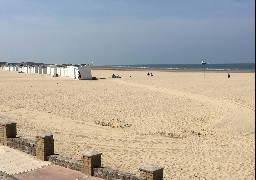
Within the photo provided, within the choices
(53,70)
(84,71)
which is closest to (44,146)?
(84,71)

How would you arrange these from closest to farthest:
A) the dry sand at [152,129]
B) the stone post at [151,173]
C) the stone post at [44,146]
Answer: the stone post at [151,173]
the stone post at [44,146]
the dry sand at [152,129]

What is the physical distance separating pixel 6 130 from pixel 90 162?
377 centimetres

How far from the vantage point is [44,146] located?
938cm

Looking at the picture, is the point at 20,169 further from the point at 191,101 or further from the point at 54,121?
the point at 191,101

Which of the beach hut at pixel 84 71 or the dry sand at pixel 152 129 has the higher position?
the beach hut at pixel 84 71

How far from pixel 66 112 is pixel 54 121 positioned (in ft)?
8.56

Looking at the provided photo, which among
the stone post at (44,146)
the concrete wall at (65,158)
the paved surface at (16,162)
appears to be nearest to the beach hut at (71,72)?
the concrete wall at (65,158)

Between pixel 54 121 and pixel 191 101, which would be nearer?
pixel 54 121

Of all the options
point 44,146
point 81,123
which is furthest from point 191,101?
point 44,146

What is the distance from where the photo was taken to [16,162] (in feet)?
30.5

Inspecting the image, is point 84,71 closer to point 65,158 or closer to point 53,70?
point 53,70

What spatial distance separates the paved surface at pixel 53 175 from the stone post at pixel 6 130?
2.50 metres

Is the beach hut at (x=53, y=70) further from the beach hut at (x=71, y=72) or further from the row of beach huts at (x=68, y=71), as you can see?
the beach hut at (x=71, y=72)

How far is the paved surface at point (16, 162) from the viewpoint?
876cm
